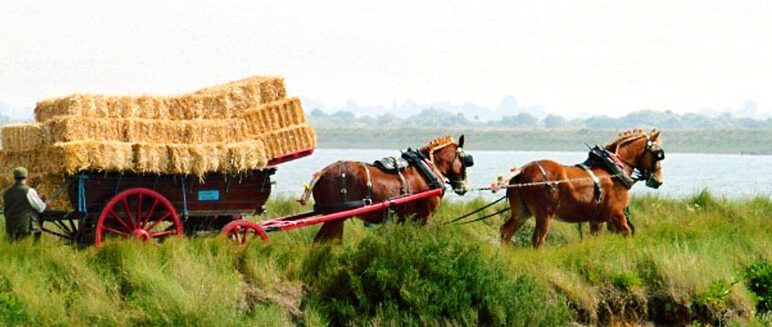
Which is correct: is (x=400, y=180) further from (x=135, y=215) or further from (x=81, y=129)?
(x=81, y=129)

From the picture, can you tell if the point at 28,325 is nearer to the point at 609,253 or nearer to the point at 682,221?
the point at 609,253

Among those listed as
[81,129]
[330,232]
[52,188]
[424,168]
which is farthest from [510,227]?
[52,188]

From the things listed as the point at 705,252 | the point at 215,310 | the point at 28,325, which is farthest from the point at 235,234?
the point at 705,252

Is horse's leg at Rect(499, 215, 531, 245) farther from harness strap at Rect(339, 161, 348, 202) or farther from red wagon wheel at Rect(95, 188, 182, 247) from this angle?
red wagon wheel at Rect(95, 188, 182, 247)

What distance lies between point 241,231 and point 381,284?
9.81 feet

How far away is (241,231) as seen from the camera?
1616 cm

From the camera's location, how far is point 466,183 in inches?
715

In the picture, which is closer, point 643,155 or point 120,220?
point 120,220

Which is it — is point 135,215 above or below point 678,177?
above

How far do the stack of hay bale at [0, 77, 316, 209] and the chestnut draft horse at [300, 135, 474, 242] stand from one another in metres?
0.66

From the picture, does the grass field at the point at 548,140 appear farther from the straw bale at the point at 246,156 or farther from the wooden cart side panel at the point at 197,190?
the straw bale at the point at 246,156

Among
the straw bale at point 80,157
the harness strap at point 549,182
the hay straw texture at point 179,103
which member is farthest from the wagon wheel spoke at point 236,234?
the harness strap at point 549,182

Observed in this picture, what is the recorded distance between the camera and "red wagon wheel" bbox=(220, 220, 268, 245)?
15.4m

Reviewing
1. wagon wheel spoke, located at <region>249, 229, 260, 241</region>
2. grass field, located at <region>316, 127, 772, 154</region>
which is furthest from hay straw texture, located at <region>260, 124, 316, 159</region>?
grass field, located at <region>316, 127, 772, 154</region>
